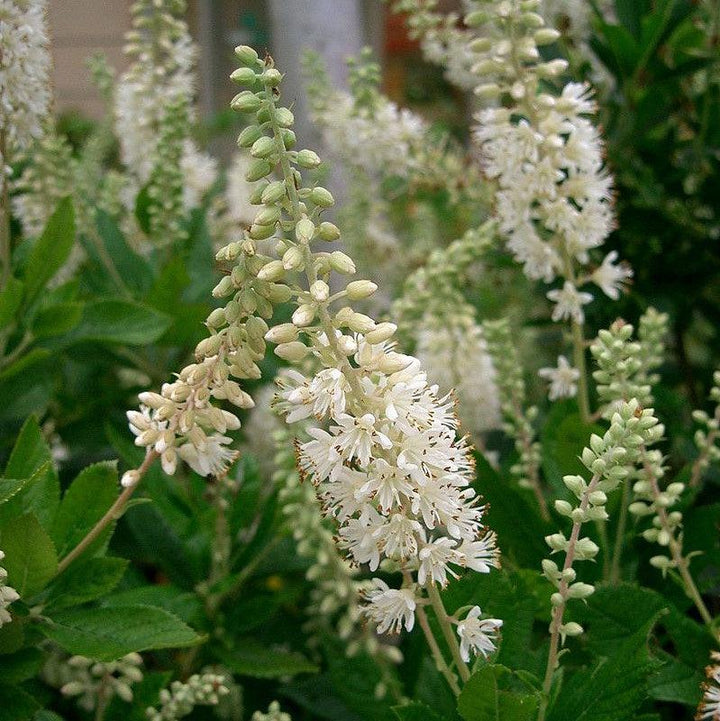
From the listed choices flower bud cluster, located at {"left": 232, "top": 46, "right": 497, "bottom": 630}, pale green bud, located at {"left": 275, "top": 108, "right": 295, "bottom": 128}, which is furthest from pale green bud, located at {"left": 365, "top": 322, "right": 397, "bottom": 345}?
pale green bud, located at {"left": 275, "top": 108, "right": 295, "bottom": 128}

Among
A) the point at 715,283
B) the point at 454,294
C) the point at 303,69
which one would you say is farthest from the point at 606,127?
the point at 303,69

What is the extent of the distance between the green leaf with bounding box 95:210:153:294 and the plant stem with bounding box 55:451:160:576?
78 centimetres

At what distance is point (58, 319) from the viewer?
4.67 feet

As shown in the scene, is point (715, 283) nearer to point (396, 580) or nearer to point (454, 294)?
point (454, 294)

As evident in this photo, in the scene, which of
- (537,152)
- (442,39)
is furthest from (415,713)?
(442,39)

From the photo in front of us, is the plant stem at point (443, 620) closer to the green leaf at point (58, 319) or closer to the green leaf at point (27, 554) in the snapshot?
the green leaf at point (27, 554)

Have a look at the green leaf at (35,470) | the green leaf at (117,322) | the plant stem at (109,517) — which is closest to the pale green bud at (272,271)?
the plant stem at (109,517)

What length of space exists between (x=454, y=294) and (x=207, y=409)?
82cm

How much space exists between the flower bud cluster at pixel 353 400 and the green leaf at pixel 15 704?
1.42 ft

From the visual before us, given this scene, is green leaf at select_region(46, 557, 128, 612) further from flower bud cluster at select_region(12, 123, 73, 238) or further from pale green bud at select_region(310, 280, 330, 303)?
flower bud cluster at select_region(12, 123, 73, 238)

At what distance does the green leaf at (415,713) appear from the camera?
944mm

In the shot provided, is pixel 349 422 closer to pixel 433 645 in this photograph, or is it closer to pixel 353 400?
pixel 353 400

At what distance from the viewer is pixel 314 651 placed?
1566 millimetres

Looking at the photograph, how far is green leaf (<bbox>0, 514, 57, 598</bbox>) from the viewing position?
958mm
